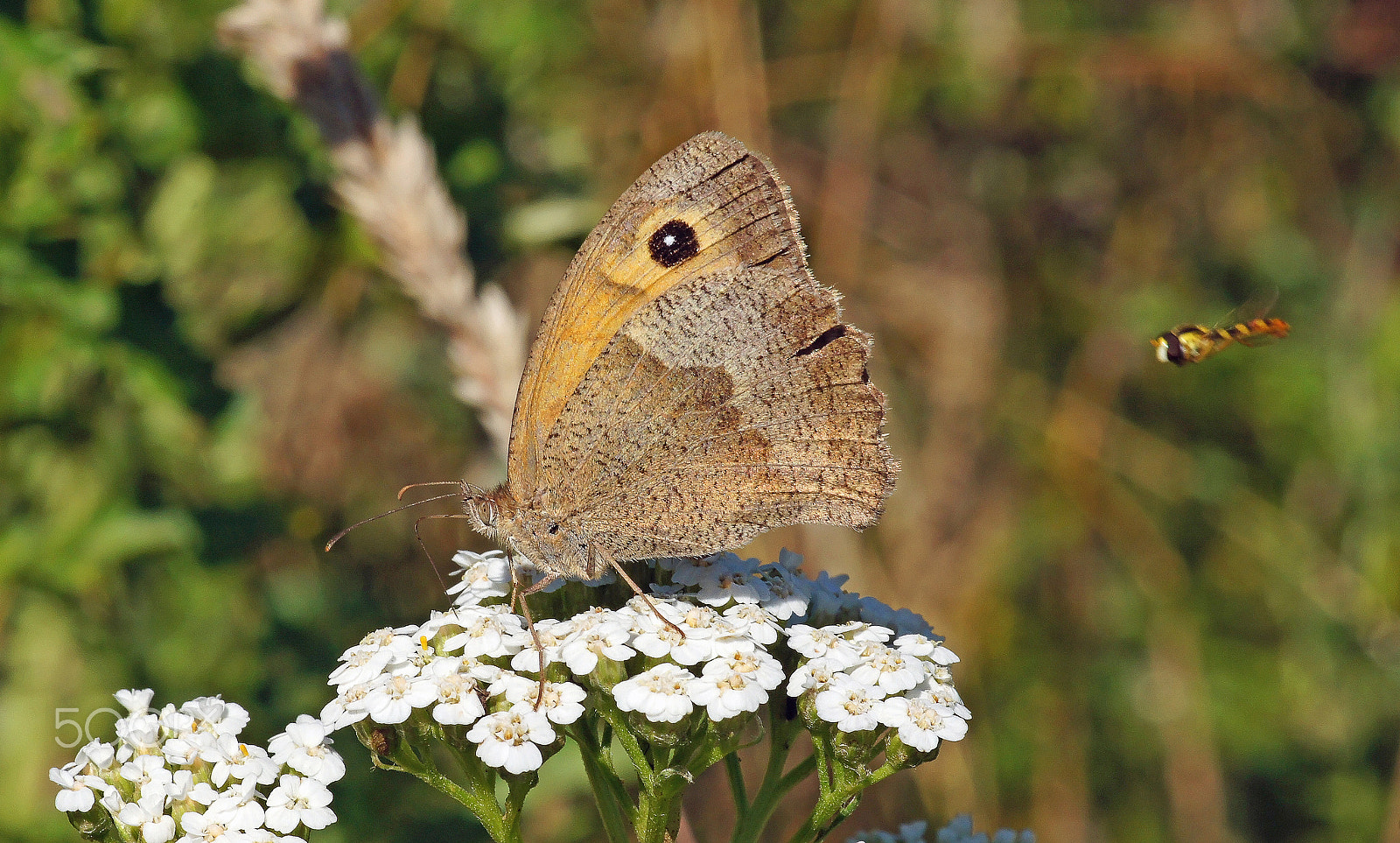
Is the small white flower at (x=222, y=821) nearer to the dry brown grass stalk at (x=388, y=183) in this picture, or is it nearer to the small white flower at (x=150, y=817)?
the small white flower at (x=150, y=817)

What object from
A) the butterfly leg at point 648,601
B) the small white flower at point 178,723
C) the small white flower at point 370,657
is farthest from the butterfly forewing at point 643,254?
the small white flower at point 178,723

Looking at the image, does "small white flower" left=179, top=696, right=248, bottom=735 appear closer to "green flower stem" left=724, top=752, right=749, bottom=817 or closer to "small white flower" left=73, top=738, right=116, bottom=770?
"small white flower" left=73, top=738, right=116, bottom=770

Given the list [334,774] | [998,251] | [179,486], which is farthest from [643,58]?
[334,774]

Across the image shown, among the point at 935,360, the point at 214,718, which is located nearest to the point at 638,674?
the point at 214,718

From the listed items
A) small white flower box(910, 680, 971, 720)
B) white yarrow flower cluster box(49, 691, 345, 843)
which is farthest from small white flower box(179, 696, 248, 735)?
small white flower box(910, 680, 971, 720)

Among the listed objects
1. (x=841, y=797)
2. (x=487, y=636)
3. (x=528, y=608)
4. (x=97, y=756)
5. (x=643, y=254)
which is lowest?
(x=841, y=797)

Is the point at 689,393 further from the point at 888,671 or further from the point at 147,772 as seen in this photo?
the point at 147,772
